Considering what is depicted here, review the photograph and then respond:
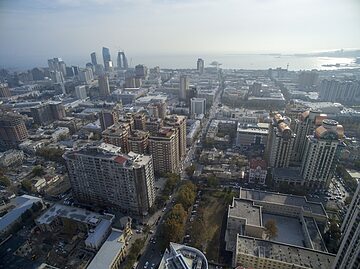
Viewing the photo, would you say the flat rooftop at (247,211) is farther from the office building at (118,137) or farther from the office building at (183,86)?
the office building at (183,86)

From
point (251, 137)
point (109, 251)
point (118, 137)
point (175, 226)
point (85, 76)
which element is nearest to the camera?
point (109, 251)

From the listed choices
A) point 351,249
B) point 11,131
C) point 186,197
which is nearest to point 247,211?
point 186,197

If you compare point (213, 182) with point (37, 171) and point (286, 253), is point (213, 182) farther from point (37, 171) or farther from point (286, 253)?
point (37, 171)

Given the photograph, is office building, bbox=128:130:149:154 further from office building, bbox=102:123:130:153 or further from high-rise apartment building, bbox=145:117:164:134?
high-rise apartment building, bbox=145:117:164:134

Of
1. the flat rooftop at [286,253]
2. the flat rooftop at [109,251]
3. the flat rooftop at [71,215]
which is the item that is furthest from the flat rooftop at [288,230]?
the flat rooftop at [71,215]

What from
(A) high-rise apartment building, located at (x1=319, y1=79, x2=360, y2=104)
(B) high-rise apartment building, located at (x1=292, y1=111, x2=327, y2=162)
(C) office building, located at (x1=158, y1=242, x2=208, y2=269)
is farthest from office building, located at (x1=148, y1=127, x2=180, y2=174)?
(A) high-rise apartment building, located at (x1=319, y1=79, x2=360, y2=104)

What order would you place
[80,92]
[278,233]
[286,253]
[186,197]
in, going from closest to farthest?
1. [286,253]
2. [278,233]
3. [186,197]
4. [80,92]

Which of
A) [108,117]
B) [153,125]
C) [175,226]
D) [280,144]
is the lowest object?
[175,226]
